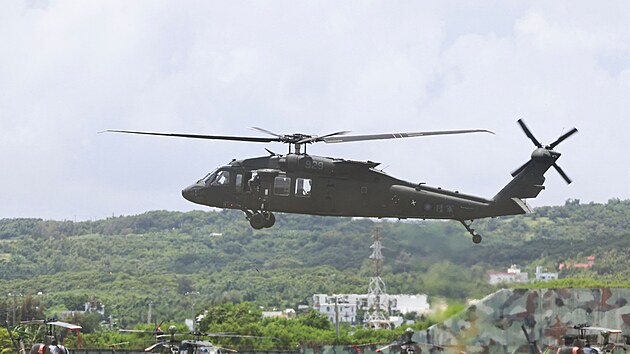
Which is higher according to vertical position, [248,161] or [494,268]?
[248,161]

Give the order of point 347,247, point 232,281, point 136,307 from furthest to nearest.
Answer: point 232,281, point 136,307, point 347,247

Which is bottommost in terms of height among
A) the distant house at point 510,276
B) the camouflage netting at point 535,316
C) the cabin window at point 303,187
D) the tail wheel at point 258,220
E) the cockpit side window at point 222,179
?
the camouflage netting at point 535,316

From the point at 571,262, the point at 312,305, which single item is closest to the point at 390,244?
the point at 571,262

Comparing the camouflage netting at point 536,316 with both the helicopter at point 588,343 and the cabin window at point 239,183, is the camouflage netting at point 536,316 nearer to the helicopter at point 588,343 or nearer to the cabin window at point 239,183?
the helicopter at point 588,343

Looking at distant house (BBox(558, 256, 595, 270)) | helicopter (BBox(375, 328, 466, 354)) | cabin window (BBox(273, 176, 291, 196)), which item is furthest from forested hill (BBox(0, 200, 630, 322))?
cabin window (BBox(273, 176, 291, 196))

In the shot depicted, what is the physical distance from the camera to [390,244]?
184 ft

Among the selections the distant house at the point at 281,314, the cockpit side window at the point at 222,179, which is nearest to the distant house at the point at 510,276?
the cockpit side window at the point at 222,179

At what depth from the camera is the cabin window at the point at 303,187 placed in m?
47.4

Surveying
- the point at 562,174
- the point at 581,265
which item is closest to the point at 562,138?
the point at 562,174

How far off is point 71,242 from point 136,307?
5601 cm

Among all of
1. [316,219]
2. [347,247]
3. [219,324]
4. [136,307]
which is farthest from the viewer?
[316,219]

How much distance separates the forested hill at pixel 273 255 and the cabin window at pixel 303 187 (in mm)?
7631

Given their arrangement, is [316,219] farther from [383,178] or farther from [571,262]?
[383,178]

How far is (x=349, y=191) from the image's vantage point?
4775cm
